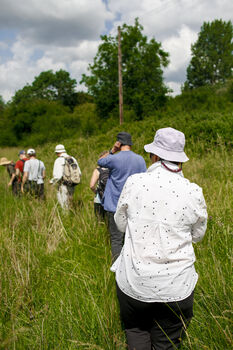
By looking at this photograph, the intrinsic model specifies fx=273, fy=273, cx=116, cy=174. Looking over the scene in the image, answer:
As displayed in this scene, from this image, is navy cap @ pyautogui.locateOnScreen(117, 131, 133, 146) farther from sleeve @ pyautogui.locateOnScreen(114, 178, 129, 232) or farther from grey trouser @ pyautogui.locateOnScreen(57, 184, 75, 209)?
grey trouser @ pyautogui.locateOnScreen(57, 184, 75, 209)

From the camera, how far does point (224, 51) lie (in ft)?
152

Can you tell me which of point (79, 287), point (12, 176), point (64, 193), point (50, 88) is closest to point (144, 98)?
point (12, 176)

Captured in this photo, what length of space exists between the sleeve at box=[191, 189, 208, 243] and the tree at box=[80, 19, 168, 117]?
85.1 feet

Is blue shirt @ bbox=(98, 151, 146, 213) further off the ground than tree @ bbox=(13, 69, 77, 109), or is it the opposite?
tree @ bbox=(13, 69, 77, 109)

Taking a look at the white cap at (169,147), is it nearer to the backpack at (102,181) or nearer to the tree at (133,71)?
the backpack at (102,181)

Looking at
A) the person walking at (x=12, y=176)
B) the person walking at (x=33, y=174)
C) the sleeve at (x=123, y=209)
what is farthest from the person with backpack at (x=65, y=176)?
the sleeve at (x=123, y=209)

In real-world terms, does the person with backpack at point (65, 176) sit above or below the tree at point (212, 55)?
below

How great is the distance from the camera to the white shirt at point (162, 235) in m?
1.51

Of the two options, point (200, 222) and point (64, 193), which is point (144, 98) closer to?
point (64, 193)

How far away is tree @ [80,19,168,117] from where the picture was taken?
27.0 m

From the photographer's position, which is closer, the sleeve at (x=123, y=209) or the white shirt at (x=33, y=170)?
the sleeve at (x=123, y=209)

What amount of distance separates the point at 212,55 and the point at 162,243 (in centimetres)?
5115

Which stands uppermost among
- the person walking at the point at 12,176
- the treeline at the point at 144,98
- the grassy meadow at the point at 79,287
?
the treeline at the point at 144,98

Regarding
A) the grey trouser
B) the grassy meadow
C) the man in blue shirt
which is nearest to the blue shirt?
the man in blue shirt
